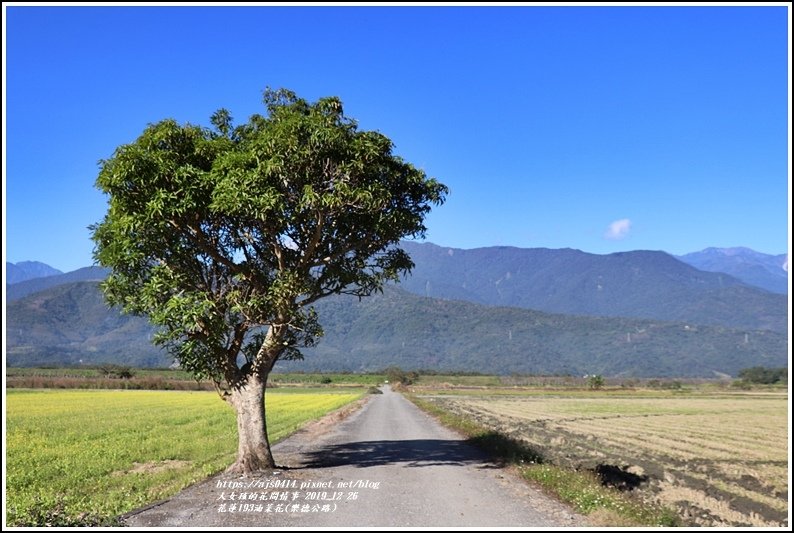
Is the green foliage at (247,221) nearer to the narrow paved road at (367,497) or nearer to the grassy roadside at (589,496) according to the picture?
the narrow paved road at (367,497)

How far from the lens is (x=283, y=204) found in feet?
54.9

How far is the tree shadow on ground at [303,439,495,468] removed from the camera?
20.8 meters

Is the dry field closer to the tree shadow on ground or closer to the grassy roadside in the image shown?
the grassy roadside

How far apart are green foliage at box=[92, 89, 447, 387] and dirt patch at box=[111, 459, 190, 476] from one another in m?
3.90

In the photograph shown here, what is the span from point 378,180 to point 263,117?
13.8ft

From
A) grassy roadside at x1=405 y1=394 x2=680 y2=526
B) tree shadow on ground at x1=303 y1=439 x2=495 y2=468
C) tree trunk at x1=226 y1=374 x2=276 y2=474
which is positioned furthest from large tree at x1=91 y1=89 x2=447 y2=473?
grassy roadside at x1=405 y1=394 x2=680 y2=526

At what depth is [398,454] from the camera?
23.7 metres

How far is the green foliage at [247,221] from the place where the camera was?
16.2m

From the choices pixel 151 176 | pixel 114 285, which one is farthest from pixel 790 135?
pixel 114 285

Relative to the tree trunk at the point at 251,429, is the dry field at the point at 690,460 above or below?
below

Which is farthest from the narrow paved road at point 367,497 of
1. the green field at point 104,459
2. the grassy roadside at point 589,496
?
the green field at point 104,459

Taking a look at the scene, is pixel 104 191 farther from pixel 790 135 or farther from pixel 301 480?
pixel 790 135

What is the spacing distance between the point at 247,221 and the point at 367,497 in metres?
8.18

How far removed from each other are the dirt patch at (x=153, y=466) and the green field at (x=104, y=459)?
3cm
